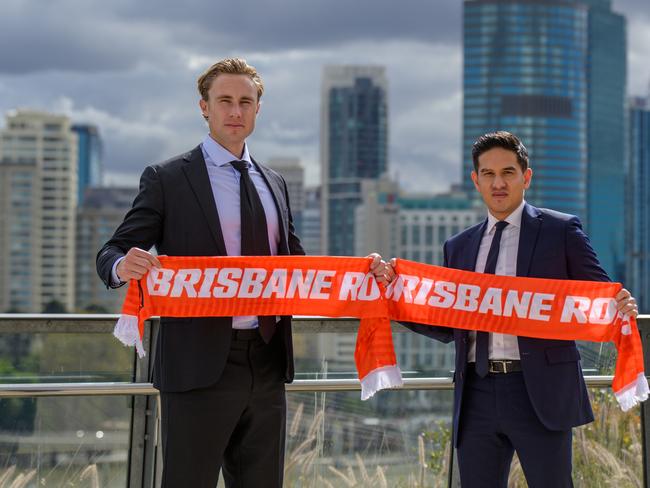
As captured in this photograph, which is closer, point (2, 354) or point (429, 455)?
point (2, 354)

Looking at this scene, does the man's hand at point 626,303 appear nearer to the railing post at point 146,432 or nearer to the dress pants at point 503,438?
the dress pants at point 503,438

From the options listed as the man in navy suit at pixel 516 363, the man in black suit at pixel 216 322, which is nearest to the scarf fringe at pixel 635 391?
the man in navy suit at pixel 516 363

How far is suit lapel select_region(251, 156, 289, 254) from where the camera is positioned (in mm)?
3980

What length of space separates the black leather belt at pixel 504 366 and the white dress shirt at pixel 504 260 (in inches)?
1.3

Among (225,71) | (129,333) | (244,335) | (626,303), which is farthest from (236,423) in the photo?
(626,303)

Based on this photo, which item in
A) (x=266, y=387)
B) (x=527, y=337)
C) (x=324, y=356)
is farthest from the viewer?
(x=324, y=356)

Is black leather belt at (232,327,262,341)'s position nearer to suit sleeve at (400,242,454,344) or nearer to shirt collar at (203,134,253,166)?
shirt collar at (203,134,253,166)

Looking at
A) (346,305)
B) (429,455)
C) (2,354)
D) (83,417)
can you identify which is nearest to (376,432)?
(429,455)

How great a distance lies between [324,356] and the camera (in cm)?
514

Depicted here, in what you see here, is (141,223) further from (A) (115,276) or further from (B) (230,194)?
(B) (230,194)

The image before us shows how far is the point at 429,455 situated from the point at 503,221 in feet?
5.26

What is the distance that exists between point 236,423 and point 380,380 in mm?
719

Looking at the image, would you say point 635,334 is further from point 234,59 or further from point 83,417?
point 83,417

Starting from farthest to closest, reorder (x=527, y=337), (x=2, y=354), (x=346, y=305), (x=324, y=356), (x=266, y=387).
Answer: (x=324, y=356) < (x=2, y=354) < (x=346, y=305) < (x=527, y=337) < (x=266, y=387)
